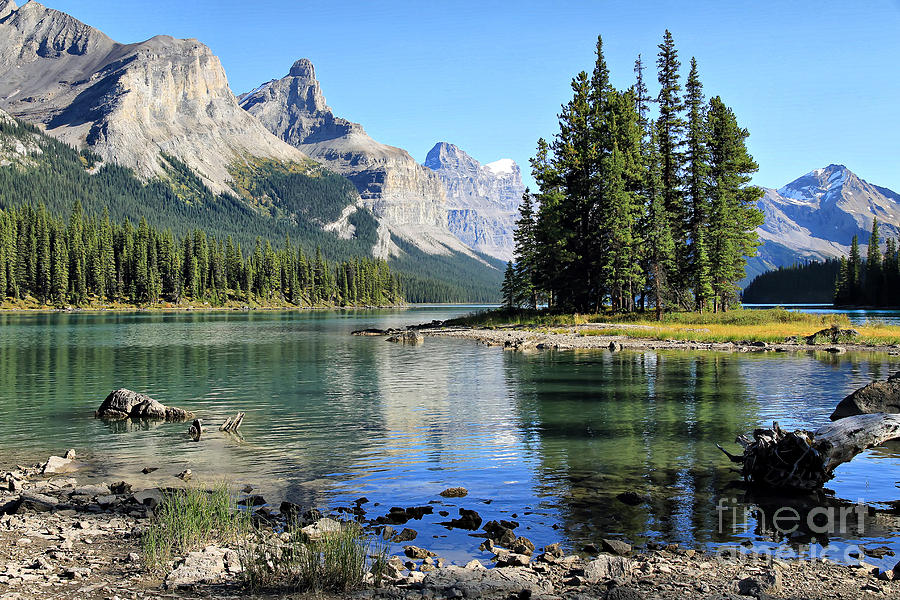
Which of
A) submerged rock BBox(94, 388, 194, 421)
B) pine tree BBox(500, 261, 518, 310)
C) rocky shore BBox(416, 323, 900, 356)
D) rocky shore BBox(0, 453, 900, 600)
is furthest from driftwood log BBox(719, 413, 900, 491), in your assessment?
pine tree BBox(500, 261, 518, 310)

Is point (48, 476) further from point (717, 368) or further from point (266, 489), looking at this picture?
point (717, 368)

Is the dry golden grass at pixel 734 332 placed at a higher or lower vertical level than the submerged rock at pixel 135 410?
higher

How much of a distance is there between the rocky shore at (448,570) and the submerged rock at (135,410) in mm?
13366

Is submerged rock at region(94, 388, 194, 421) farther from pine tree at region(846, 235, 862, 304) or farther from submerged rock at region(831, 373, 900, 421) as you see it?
pine tree at region(846, 235, 862, 304)

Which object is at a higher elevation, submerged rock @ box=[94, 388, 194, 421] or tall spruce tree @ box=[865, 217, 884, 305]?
tall spruce tree @ box=[865, 217, 884, 305]

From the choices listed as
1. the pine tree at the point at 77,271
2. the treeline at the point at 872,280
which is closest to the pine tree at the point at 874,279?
→ the treeline at the point at 872,280

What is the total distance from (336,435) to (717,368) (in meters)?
28.1

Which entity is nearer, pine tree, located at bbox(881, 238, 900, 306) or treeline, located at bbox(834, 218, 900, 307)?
pine tree, located at bbox(881, 238, 900, 306)

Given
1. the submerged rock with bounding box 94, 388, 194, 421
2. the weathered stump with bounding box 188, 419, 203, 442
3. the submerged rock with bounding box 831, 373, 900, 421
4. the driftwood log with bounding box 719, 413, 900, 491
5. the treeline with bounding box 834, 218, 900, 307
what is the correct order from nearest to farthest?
1. the driftwood log with bounding box 719, 413, 900, 491
2. the submerged rock with bounding box 831, 373, 900, 421
3. the weathered stump with bounding box 188, 419, 203, 442
4. the submerged rock with bounding box 94, 388, 194, 421
5. the treeline with bounding box 834, 218, 900, 307

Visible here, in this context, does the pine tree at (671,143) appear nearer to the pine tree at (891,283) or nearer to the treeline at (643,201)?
the treeline at (643,201)

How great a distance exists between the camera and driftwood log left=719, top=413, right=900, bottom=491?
15.5 metres

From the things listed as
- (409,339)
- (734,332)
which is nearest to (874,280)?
(734,332)

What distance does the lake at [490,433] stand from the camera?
14.3 meters

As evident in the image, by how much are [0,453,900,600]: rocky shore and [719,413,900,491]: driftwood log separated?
16.3 ft
